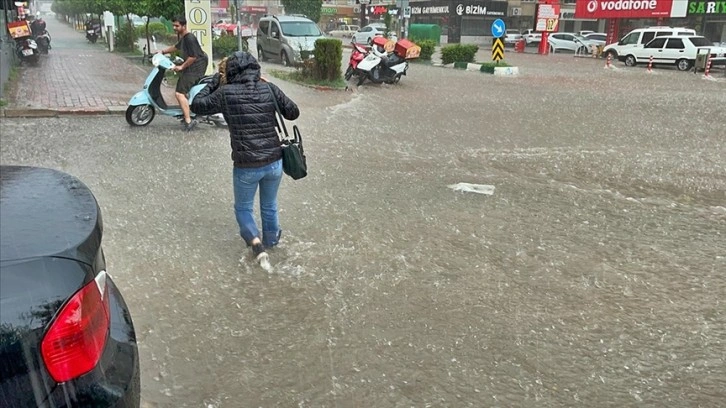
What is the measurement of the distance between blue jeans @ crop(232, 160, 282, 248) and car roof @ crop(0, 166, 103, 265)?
2003mm

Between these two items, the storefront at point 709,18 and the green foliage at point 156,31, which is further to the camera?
the storefront at point 709,18

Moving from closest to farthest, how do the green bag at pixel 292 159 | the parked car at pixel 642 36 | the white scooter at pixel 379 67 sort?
the green bag at pixel 292 159 → the white scooter at pixel 379 67 → the parked car at pixel 642 36

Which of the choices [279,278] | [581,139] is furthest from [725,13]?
[279,278]

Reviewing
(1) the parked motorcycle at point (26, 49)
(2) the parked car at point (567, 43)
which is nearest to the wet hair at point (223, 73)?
(1) the parked motorcycle at point (26, 49)

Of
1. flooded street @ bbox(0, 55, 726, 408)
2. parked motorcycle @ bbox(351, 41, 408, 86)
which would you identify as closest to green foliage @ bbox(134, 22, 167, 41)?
parked motorcycle @ bbox(351, 41, 408, 86)

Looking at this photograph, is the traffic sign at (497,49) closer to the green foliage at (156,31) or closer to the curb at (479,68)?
the curb at (479,68)

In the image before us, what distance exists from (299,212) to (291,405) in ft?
9.96

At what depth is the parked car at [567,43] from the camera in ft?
126

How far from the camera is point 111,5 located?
2347 cm

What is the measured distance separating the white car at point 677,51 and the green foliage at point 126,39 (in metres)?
22.1

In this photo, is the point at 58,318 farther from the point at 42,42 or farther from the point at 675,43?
the point at 675,43

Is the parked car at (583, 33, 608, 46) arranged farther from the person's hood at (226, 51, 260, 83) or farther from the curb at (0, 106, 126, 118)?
the person's hood at (226, 51, 260, 83)

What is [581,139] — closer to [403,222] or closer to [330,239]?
[403,222]

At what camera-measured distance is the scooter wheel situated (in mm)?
9477
